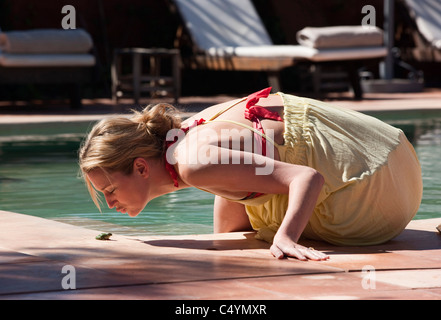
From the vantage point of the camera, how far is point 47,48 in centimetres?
850

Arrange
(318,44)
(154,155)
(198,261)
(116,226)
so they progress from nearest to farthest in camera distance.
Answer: (198,261), (154,155), (116,226), (318,44)

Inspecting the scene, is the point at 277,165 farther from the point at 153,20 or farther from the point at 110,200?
the point at 153,20

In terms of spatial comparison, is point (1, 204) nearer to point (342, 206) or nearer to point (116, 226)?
point (116, 226)

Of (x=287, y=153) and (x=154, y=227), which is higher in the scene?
(x=287, y=153)

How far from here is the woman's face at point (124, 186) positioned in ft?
8.86

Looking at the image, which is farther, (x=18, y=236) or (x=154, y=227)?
(x=154, y=227)

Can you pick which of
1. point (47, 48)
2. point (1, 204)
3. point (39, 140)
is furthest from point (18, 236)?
point (47, 48)

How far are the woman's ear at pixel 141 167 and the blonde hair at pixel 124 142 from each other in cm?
1

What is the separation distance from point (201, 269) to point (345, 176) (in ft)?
2.23

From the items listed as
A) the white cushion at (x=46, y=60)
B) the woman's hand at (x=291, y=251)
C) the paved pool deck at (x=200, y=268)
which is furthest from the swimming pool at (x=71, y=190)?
the white cushion at (x=46, y=60)

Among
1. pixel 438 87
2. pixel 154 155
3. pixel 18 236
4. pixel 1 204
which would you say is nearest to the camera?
pixel 154 155

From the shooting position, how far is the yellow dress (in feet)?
9.15

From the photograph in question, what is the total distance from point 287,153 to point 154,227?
119 centimetres

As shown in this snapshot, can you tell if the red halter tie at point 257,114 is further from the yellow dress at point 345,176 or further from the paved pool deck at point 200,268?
the paved pool deck at point 200,268
